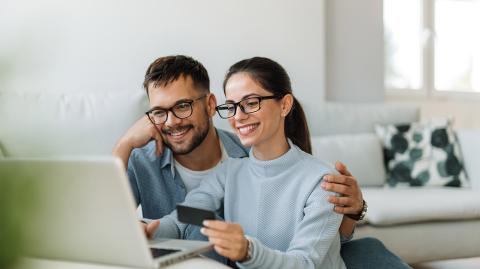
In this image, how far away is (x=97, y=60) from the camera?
2.90 meters

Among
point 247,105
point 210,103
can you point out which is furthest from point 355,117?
point 247,105

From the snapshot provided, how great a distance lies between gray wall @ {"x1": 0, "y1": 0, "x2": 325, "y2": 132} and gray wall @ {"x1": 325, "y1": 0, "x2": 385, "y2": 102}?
23 centimetres

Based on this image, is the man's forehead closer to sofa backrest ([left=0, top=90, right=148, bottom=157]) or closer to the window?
sofa backrest ([left=0, top=90, right=148, bottom=157])

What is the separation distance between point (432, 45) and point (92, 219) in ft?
14.2

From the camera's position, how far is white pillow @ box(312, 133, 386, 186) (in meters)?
2.96

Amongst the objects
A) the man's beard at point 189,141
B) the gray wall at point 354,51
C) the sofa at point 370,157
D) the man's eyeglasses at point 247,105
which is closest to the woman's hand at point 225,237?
the man's eyeglasses at point 247,105

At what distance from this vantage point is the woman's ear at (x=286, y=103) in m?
1.43

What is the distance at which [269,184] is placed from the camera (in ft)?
4.36

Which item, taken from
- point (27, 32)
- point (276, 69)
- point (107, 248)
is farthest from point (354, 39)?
point (27, 32)

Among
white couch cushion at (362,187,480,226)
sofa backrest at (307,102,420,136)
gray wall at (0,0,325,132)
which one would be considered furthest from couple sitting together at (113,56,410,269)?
sofa backrest at (307,102,420,136)

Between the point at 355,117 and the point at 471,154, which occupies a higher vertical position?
the point at 355,117

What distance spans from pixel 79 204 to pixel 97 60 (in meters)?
2.35

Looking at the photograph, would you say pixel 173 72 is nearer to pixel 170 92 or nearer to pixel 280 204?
pixel 170 92

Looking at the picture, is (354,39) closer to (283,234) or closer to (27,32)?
(283,234)
